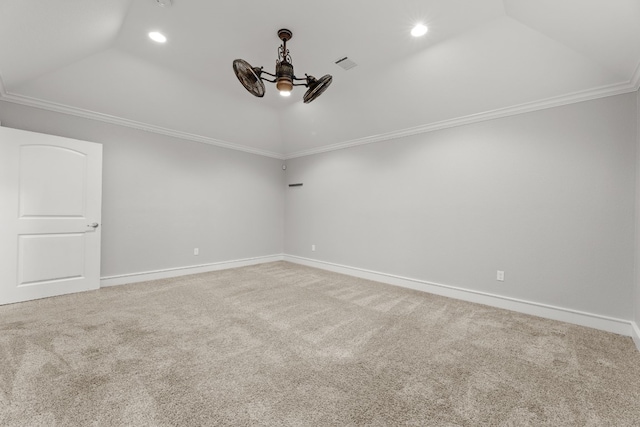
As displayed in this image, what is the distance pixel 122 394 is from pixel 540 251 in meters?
4.21

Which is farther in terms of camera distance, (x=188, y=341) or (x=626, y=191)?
(x=626, y=191)

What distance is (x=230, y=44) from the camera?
3014mm

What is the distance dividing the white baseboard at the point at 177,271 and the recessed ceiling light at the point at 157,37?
3353 millimetres

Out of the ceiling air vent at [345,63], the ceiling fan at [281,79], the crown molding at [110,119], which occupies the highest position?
the ceiling air vent at [345,63]

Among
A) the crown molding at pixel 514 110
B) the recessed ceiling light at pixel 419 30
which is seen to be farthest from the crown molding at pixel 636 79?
the recessed ceiling light at pixel 419 30

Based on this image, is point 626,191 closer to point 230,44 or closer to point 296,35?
point 296,35

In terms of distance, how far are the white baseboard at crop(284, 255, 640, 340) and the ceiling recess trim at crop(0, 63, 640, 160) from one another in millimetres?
2333

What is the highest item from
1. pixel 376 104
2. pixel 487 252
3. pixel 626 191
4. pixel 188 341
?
pixel 376 104

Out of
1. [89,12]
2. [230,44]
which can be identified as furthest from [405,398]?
[89,12]

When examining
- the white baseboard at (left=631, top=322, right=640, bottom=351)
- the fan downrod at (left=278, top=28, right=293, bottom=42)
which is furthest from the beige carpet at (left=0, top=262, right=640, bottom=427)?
the fan downrod at (left=278, top=28, right=293, bottom=42)

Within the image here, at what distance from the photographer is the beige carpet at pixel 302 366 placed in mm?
1577

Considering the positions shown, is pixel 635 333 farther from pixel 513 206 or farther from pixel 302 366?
pixel 302 366

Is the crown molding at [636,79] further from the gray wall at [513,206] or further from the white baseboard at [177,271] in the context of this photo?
the white baseboard at [177,271]

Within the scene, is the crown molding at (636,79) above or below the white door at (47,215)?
above
